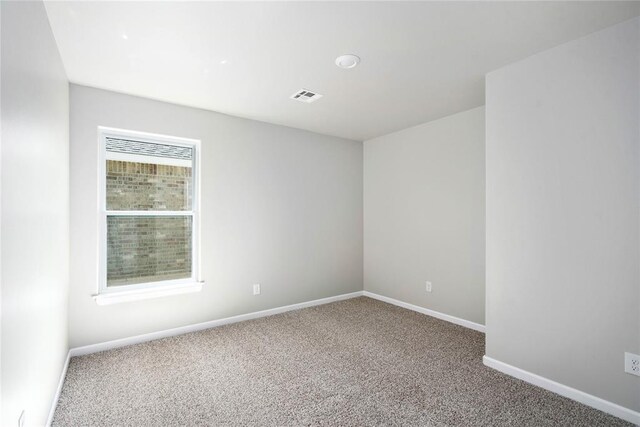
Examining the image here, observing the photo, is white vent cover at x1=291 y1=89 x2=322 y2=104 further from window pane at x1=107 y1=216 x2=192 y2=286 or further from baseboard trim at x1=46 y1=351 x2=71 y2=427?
baseboard trim at x1=46 y1=351 x2=71 y2=427

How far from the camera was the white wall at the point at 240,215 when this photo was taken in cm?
298

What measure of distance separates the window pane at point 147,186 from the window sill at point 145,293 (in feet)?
2.65

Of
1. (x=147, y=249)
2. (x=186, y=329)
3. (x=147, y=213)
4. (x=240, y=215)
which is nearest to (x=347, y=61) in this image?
(x=240, y=215)

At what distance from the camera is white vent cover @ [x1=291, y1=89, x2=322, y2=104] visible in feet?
10.2

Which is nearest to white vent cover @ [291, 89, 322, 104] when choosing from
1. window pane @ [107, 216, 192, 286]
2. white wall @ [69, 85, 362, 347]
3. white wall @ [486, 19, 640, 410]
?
white wall @ [69, 85, 362, 347]

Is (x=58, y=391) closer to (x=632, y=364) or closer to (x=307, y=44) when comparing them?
(x=307, y=44)

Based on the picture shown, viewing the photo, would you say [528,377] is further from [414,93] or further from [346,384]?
[414,93]

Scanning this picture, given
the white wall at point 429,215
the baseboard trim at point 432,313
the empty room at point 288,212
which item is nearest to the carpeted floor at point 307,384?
the empty room at point 288,212

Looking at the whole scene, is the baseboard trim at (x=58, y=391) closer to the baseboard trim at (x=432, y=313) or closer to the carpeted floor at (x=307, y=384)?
the carpeted floor at (x=307, y=384)

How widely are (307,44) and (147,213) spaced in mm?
2293

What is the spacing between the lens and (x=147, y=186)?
3.36 metres

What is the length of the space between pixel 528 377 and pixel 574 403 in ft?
0.99

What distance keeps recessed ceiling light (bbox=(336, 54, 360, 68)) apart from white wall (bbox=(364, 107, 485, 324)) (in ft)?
5.78

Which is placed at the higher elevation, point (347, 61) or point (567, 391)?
point (347, 61)
